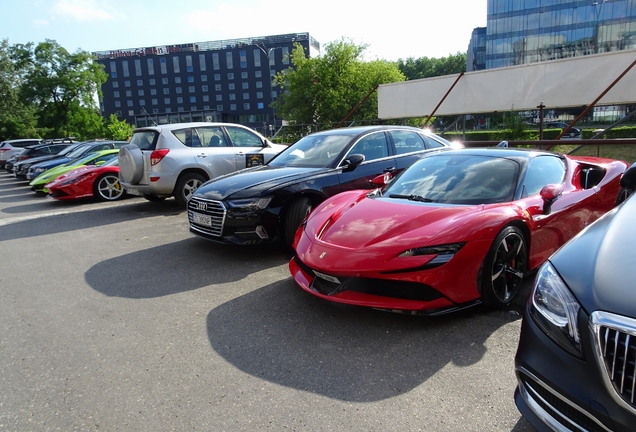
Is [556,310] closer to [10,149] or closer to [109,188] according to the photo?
[109,188]

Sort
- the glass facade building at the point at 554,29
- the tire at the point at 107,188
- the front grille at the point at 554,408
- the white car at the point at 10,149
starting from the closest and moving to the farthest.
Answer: the front grille at the point at 554,408, the tire at the point at 107,188, the white car at the point at 10,149, the glass facade building at the point at 554,29

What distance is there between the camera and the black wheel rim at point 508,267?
10.8 feet

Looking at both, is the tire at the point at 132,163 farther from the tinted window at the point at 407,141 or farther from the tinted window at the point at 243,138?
the tinted window at the point at 407,141

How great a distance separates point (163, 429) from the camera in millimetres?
2170

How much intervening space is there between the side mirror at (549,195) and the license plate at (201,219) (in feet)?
11.7

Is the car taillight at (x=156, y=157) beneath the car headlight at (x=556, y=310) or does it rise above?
above

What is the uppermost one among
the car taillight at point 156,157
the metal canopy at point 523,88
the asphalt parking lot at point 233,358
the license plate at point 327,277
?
the metal canopy at point 523,88

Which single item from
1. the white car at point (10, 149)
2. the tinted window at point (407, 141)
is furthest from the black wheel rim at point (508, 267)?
the white car at point (10, 149)

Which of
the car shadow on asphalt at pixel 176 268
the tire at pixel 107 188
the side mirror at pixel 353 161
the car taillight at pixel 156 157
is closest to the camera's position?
the car shadow on asphalt at pixel 176 268

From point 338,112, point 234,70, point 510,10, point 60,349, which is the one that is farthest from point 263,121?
point 60,349

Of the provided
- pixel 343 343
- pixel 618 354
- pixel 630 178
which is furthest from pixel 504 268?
pixel 618 354

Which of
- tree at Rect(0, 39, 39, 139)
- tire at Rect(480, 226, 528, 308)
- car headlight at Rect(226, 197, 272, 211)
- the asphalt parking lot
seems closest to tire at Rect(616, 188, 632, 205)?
tire at Rect(480, 226, 528, 308)

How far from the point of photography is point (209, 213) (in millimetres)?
5098

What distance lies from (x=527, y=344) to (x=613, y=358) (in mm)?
410
